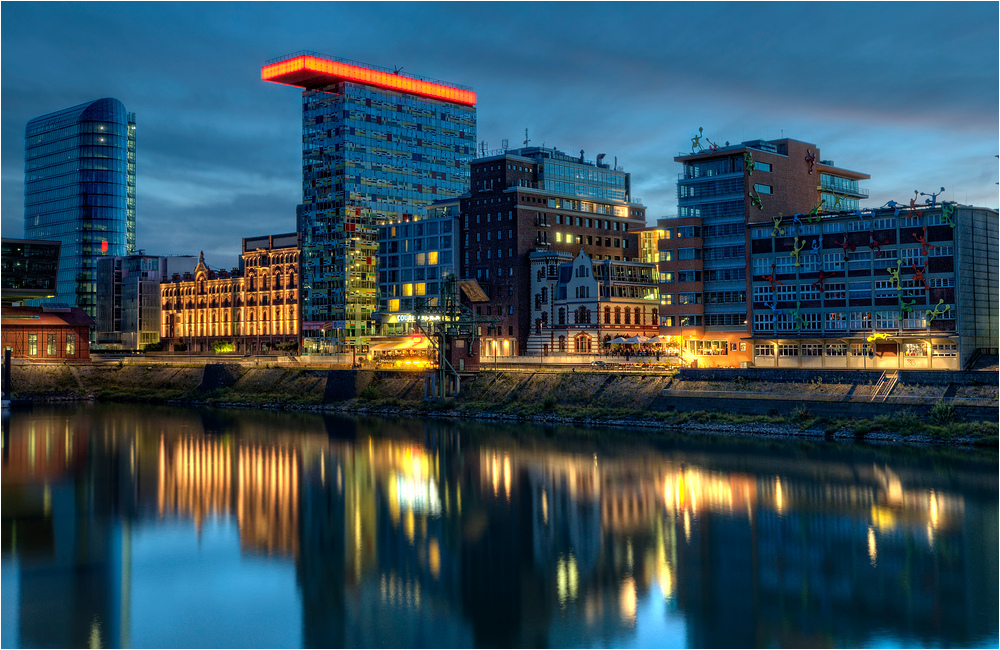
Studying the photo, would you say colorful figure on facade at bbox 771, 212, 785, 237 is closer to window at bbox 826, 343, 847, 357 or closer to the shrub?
window at bbox 826, 343, 847, 357

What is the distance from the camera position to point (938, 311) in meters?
84.9

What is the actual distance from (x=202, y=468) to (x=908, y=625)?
156ft

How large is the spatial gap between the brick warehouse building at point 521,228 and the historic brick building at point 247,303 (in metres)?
44.6

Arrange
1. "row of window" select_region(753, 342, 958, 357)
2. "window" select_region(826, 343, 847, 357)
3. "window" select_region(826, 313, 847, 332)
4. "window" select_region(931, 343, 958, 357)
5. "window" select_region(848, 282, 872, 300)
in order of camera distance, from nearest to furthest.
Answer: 1. "window" select_region(931, 343, 958, 357)
2. "row of window" select_region(753, 342, 958, 357)
3. "window" select_region(848, 282, 872, 300)
4. "window" select_region(826, 313, 847, 332)
5. "window" select_region(826, 343, 847, 357)

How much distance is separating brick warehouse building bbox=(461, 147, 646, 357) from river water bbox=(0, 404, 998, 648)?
186 feet

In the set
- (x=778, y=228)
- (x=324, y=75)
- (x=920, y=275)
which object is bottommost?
(x=920, y=275)

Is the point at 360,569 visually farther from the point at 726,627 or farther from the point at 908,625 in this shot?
the point at 908,625

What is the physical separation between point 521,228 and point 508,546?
8804 centimetres

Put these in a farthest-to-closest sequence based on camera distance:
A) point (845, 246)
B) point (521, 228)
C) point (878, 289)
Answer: point (521, 228), point (845, 246), point (878, 289)

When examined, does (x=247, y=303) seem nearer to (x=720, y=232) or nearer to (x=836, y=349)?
(x=720, y=232)

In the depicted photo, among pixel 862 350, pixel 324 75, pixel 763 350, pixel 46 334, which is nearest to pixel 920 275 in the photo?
pixel 862 350

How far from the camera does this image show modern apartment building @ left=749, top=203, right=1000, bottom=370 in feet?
278

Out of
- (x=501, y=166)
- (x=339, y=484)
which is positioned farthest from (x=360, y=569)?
(x=501, y=166)

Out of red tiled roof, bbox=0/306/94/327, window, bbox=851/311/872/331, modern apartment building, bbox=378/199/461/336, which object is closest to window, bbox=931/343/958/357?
window, bbox=851/311/872/331
